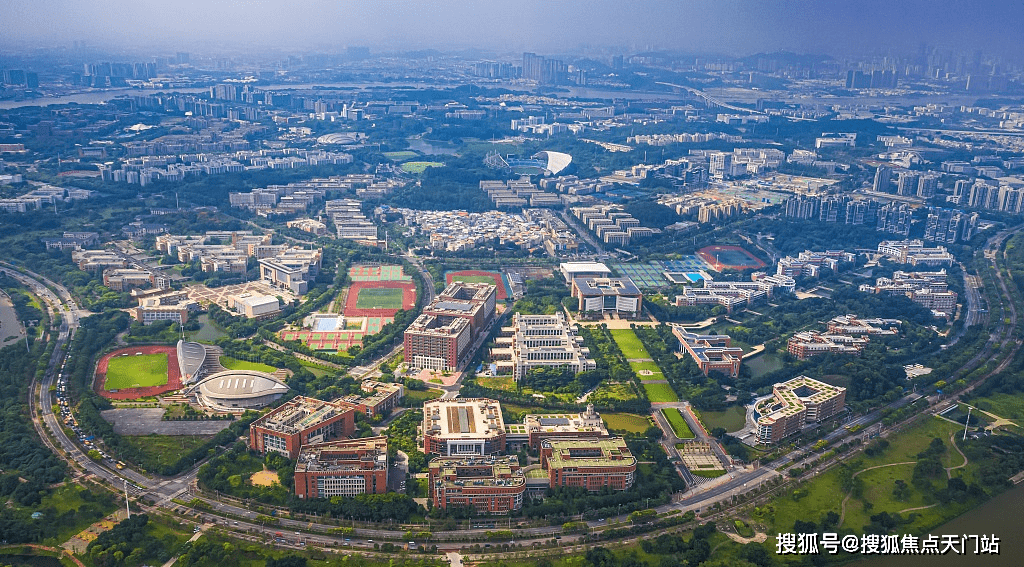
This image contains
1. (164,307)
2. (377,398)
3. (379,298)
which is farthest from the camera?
(379,298)

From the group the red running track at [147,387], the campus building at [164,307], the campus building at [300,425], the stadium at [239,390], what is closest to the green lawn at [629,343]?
the campus building at [300,425]

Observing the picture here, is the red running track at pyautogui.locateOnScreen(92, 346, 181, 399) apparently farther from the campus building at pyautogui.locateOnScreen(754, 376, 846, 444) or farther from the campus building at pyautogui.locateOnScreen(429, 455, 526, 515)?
the campus building at pyautogui.locateOnScreen(754, 376, 846, 444)

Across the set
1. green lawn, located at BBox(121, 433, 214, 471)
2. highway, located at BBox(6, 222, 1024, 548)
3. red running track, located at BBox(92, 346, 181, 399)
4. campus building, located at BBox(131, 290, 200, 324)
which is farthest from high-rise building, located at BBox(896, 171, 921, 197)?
green lawn, located at BBox(121, 433, 214, 471)

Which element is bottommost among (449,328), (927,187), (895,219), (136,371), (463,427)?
(136,371)

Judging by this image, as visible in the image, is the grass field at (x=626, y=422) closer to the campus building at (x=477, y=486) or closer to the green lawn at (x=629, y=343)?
the campus building at (x=477, y=486)

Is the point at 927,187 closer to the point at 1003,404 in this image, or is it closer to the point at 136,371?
the point at 1003,404

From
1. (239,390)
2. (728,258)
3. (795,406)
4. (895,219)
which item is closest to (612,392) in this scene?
(795,406)
